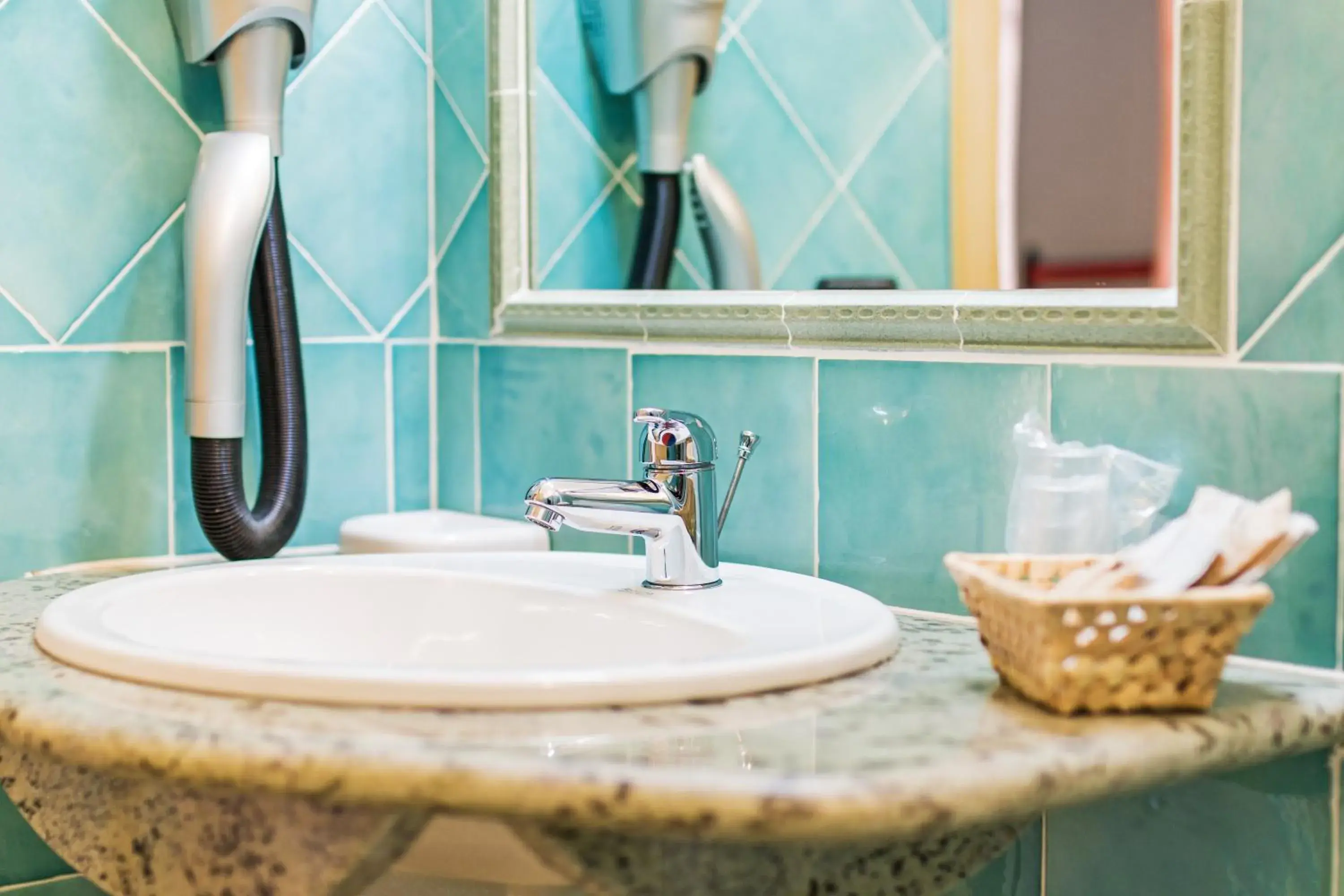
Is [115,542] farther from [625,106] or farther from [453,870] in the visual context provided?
[453,870]

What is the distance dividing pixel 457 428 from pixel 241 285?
337 mm

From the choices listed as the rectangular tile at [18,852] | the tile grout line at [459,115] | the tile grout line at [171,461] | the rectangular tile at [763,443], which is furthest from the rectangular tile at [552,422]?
the rectangular tile at [18,852]

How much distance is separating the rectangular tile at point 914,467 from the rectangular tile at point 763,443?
0.02 meters

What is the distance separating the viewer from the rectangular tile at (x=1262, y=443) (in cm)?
97

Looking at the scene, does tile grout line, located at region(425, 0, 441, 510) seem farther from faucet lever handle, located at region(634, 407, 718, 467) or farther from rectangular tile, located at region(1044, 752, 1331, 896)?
rectangular tile, located at region(1044, 752, 1331, 896)

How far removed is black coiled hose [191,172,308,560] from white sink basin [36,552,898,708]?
13 cm

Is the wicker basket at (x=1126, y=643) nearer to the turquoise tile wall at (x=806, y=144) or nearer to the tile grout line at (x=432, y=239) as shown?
the turquoise tile wall at (x=806, y=144)

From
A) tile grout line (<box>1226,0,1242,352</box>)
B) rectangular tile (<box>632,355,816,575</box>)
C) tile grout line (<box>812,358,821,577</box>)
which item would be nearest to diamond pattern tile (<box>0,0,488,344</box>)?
rectangular tile (<box>632,355,816,575</box>)

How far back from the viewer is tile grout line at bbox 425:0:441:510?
165 centimetres

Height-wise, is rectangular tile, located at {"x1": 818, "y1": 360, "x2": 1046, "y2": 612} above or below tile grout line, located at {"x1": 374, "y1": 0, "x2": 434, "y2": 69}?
below

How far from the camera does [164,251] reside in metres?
1.46

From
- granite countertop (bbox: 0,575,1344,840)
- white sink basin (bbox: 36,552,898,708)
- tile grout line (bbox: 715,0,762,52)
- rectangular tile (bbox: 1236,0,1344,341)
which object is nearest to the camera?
granite countertop (bbox: 0,575,1344,840)

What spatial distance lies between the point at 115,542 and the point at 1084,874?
3.00 feet

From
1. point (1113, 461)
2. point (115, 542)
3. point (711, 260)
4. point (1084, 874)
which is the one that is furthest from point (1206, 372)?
point (115, 542)
